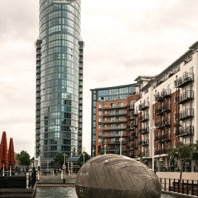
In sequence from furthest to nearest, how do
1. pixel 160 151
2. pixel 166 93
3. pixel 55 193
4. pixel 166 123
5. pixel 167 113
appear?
pixel 160 151 → pixel 167 113 → pixel 166 93 → pixel 166 123 → pixel 55 193

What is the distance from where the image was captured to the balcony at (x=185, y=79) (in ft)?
227

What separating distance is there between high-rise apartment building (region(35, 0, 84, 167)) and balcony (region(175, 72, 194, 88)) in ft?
375

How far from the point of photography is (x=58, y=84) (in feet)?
613

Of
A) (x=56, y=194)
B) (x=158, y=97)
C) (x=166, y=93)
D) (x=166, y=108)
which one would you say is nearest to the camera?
(x=56, y=194)

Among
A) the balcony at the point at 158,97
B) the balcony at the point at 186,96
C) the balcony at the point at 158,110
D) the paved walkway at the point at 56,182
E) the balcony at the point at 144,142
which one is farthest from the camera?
the balcony at the point at 144,142

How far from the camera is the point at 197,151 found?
55.5 metres

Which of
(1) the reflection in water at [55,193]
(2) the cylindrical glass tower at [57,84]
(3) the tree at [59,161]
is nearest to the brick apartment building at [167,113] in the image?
(1) the reflection in water at [55,193]

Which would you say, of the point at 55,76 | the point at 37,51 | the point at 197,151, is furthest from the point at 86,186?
the point at 37,51

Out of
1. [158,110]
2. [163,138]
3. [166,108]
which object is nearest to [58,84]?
[158,110]

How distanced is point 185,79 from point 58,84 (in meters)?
120

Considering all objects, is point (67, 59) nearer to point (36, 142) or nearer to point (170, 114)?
point (36, 142)

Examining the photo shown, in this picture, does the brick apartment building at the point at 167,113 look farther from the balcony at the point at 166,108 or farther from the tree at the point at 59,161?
the tree at the point at 59,161

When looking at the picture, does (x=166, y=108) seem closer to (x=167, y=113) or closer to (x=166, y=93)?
(x=167, y=113)

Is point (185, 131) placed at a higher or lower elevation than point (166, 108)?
lower
